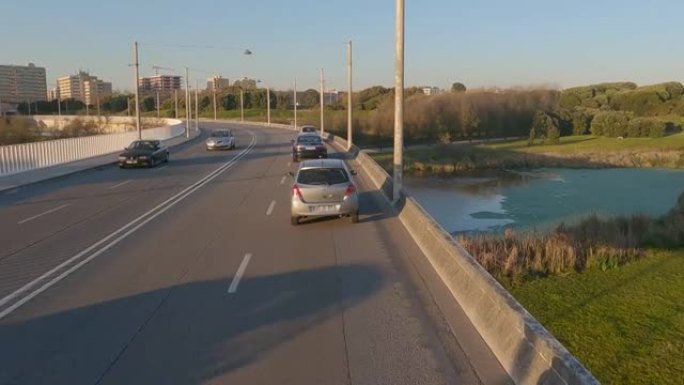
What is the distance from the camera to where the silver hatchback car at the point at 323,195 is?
15.0 meters

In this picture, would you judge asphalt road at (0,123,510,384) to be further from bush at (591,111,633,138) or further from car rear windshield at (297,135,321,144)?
bush at (591,111,633,138)

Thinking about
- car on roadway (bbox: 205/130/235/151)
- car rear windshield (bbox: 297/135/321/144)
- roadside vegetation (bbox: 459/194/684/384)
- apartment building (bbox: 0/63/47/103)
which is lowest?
roadside vegetation (bbox: 459/194/684/384)

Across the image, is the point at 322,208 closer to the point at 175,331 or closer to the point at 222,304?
the point at 222,304

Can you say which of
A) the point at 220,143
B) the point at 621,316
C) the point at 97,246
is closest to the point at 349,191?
the point at 97,246

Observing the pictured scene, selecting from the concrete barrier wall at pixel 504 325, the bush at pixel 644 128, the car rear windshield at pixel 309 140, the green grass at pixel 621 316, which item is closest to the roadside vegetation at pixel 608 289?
the green grass at pixel 621 316

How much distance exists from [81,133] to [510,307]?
79415mm

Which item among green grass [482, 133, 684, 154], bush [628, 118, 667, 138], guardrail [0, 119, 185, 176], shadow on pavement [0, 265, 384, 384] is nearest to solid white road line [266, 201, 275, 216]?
shadow on pavement [0, 265, 384, 384]

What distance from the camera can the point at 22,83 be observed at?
552 feet

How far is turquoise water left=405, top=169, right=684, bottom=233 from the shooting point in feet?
96.7

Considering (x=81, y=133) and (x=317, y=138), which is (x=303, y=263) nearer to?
(x=317, y=138)

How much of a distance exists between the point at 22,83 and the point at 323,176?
176248mm

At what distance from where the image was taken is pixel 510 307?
6.76 m

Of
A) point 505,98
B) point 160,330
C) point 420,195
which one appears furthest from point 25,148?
point 505,98

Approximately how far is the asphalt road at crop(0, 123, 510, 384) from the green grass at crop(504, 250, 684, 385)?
2.33 m
